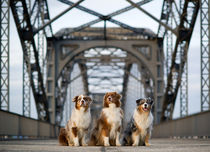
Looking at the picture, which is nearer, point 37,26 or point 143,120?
point 143,120

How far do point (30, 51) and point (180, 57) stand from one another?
1013cm

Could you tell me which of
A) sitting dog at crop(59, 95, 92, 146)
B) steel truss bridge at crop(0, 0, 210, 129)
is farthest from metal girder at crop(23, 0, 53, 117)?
sitting dog at crop(59, 95, 92, 146)

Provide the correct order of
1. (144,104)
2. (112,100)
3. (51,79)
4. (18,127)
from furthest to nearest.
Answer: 1. (51,79)
2. (18,127)
3. (144,104)
4. (112,100)

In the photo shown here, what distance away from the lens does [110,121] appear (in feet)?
29.6

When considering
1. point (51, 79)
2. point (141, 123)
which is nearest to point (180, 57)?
point (51, 79)

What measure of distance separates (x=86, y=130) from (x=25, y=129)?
11.6 meters

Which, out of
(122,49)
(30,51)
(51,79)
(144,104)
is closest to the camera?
(144,104)

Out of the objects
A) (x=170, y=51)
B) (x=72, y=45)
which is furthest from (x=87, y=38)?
(x=170, y=51)

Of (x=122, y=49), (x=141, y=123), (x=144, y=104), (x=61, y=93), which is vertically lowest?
(x=141, y=123)

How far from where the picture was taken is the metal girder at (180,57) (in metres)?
27.9

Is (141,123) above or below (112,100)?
below

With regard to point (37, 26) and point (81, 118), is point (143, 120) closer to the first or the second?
point (81, 118)

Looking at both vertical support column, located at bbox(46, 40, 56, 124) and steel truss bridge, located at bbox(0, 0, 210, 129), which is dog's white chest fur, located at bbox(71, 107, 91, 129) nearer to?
steel truss bridge, located at bbox(0, 0, 210, 129)

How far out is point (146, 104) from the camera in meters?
9.09
